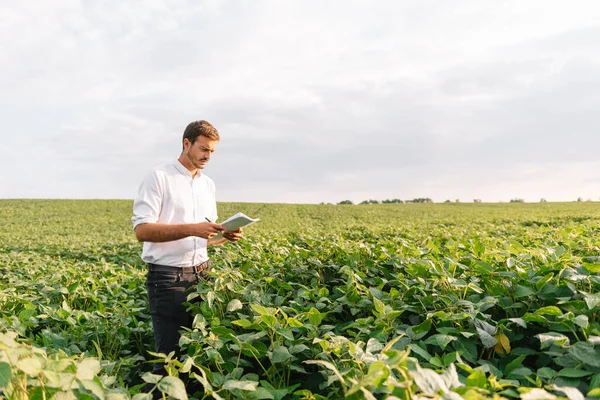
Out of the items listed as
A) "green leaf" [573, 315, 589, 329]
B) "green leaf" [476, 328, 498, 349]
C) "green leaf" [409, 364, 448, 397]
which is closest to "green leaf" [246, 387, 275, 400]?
"green leaf" [409, 364, 448, 397]

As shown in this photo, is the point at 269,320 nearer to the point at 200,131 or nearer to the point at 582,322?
the point at 582,322

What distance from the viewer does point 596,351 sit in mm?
2096

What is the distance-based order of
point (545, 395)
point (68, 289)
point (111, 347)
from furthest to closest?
point (68, 289)
point (111, 347)
point (545, 395)

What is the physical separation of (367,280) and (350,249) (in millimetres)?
826

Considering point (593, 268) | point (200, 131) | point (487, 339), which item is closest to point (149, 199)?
point (200, 131)

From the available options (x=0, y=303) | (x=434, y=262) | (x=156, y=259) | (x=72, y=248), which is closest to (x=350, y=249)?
(x=434, y=262)

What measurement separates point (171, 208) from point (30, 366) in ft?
8.06

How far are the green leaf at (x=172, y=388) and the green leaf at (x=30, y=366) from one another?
42 centimetres

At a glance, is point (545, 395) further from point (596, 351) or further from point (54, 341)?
point (54, 341)

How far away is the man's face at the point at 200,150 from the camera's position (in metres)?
3.92

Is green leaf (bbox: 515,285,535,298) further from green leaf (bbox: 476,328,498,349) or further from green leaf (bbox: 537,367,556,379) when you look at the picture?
green leaf (bbox: 537,367,556,379)

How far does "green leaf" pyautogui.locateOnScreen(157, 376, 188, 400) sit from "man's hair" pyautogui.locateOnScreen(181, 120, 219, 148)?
2528 millimetres

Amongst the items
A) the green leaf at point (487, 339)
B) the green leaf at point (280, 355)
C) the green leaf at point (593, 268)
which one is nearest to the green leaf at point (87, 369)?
the green leaf at point (280, 355)

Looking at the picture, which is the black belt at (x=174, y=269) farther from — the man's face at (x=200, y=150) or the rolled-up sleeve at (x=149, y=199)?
the man's face at (x=200, y=150)
